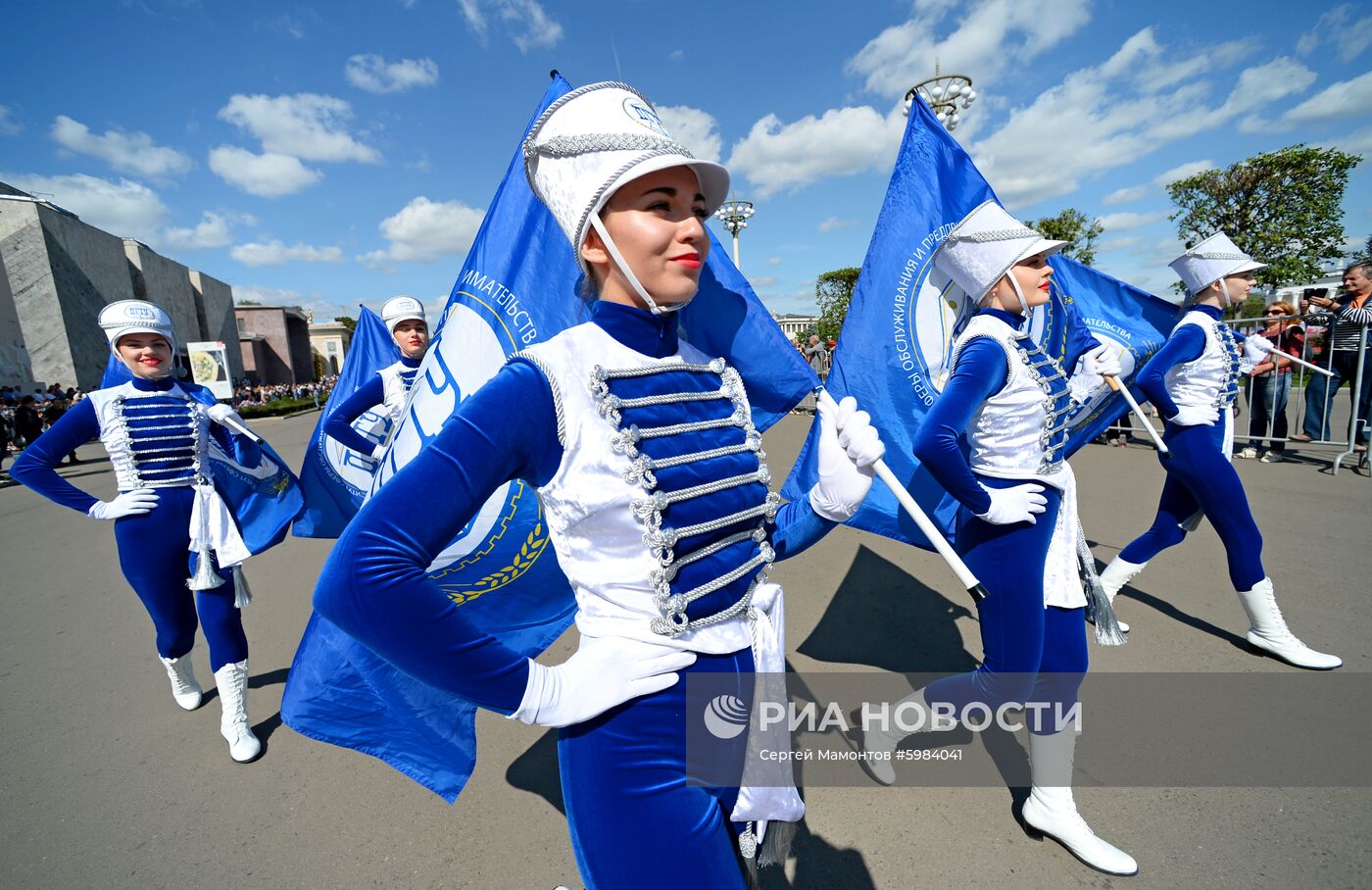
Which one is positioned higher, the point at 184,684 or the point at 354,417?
the point at 354,417

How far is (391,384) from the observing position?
4.51 meters

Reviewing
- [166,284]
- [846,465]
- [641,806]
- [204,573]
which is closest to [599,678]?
[641,806]

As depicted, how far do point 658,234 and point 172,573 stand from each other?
3.62 metres

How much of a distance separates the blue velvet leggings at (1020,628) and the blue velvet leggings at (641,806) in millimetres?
1439

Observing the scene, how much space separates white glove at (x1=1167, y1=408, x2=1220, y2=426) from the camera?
3.75m

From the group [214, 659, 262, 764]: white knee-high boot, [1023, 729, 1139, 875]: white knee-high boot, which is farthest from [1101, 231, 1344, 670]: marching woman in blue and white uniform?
[214, 659, 262, 764]: white knee-high boot

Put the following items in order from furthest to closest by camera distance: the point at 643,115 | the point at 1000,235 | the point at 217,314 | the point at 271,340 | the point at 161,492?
the point at 271,340, the point at 217,314, the point at 161,492, the point at 1000,235, the point at 643,115

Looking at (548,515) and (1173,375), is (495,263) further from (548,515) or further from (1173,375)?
(1173,375)

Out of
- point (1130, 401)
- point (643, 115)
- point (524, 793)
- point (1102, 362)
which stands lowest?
point (524, 793)

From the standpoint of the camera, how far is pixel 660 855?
4.10 ft

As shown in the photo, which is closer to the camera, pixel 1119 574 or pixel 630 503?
pixel 630 503

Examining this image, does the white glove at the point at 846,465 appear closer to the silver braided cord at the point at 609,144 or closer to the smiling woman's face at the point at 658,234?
the smiling woman's face at the point at 658,234

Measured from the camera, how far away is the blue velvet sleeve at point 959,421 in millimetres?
2195

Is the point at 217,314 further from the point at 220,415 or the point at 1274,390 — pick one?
the point at 1274,390
